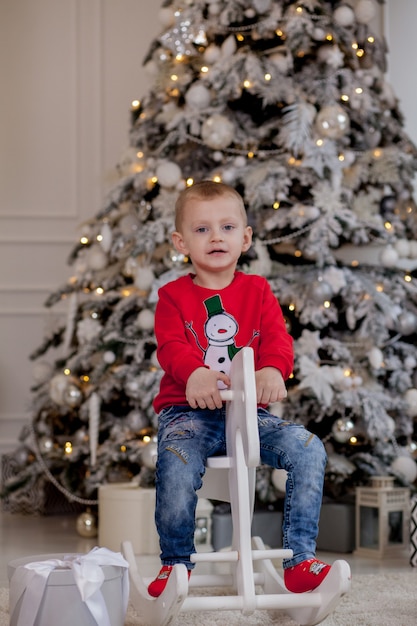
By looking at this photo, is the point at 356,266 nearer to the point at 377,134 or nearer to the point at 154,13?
the point at 377,134

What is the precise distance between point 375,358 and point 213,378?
119 centimetres

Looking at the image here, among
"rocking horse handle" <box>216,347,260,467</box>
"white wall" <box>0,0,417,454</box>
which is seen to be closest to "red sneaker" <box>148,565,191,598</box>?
"rocking horse handle" <box>216,347,260,467</box>

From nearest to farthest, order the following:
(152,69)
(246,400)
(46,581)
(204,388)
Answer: (46,581) → (246,400) → (204,388) → (152,69)

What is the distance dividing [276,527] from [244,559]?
3.76 ft

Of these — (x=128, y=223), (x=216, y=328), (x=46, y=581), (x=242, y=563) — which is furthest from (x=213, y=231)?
(x=128, y=223)

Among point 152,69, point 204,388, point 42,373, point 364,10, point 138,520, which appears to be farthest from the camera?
point 42,373

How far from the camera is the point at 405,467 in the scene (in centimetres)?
281

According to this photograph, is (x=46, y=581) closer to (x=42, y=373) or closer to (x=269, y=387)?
(x=269, y=387)

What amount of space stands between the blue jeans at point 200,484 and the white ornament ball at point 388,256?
4.12ft

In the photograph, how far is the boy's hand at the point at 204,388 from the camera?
5.64ft

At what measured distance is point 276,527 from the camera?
2.78m

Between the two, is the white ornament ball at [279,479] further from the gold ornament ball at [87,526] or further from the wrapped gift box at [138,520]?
the gold ornament ball at [87,526]

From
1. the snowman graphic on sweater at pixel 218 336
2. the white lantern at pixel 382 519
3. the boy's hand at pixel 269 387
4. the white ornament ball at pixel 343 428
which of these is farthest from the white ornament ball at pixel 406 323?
the boy's hand at pixel 269 387

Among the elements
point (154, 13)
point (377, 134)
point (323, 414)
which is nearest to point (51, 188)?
point (154, 13)
